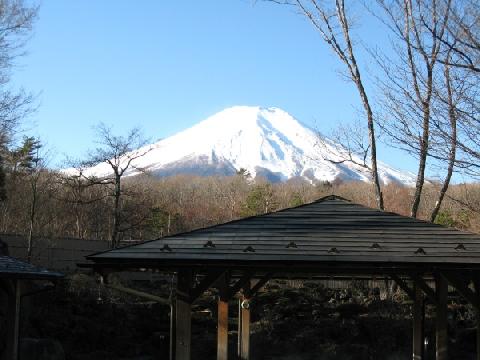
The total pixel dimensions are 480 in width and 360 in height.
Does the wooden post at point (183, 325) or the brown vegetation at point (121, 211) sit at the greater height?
the brown vegetation at point (121, 211)

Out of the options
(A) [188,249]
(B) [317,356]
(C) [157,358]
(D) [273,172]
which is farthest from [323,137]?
(D) [273,172]

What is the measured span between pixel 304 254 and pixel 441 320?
2.75 m

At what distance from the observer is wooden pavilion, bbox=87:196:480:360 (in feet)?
31.7

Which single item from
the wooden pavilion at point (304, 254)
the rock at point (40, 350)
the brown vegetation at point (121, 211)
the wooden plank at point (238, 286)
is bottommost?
the rock at point (40, 350)

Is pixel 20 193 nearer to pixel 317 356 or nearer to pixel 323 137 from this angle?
pixel 323 137

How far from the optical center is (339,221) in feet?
37.1

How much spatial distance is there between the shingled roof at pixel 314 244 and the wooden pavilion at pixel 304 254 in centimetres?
1

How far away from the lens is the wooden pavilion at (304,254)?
9664 mm

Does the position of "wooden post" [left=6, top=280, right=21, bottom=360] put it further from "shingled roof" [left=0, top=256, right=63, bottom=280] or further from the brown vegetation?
the brown vegetation

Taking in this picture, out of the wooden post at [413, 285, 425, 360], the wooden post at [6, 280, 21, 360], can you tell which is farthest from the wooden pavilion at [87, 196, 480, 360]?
the wooden post at [6, 280, 21, 360]

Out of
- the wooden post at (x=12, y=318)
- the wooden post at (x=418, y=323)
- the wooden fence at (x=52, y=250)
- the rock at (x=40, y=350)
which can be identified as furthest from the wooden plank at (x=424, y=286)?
the wooden fence at (x=52, y=250)

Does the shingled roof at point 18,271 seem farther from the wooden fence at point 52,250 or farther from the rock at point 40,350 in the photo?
the wooden fence at point 52,250

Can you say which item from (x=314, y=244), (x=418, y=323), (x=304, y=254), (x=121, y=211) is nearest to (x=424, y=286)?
(x=314, y=244)

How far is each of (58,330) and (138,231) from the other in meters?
13.5
